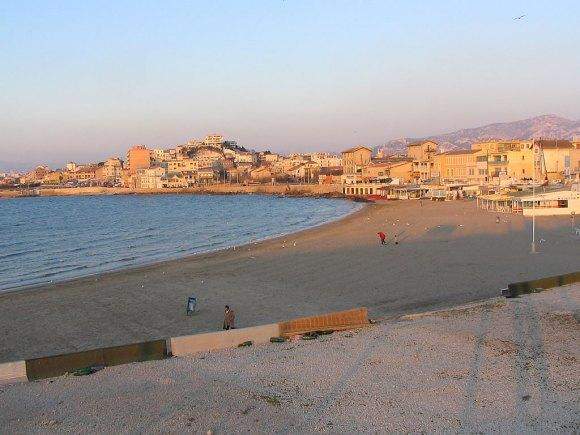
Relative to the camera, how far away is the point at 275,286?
18.6 metres

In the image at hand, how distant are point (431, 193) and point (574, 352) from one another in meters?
55.3

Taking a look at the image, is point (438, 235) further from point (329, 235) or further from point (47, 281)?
point (47, 281)

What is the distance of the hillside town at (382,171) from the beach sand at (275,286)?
9.93m

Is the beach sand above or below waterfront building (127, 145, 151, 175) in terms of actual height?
below

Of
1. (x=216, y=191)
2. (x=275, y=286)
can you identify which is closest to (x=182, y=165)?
(x=216, y=191)

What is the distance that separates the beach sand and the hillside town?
9.93 metres

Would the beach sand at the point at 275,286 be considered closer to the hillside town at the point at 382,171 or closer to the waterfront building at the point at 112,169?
the hillside town at the point at 382,171

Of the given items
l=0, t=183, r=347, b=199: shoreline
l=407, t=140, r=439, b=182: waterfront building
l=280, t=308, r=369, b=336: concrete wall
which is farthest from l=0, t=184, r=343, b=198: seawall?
l=280, t=308, r=369, b=336: concrete wall

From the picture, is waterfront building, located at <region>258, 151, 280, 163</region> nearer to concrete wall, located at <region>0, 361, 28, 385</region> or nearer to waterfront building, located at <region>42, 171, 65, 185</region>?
waterfront building, located at <region>42, 171, 65, 185</region>

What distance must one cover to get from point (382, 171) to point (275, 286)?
72.7 m

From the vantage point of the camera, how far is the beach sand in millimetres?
14227

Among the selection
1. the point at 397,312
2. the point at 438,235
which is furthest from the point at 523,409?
the point at 438,235

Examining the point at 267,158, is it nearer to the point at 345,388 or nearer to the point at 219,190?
the point at 219,190

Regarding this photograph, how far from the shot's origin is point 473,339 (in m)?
10.8
